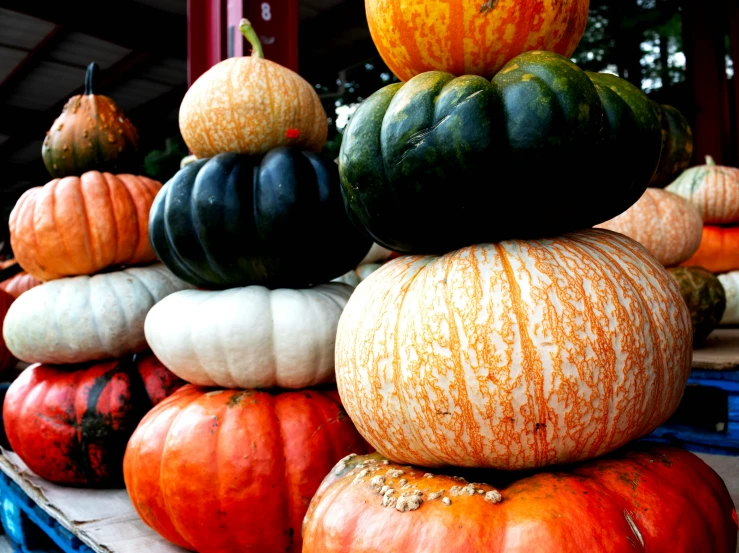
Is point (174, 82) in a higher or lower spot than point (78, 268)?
higher

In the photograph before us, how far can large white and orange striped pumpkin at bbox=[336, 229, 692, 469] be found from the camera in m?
0.95

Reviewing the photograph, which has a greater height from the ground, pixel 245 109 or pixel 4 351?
pixel 245 109

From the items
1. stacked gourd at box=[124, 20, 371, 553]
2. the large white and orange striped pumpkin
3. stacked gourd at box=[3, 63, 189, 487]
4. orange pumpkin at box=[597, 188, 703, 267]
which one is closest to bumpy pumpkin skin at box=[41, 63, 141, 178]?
stacked gourd at box=[3, 63, 189, 487]

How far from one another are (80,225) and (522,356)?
157 cm

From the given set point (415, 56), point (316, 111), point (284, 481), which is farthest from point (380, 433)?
point (316, 111)

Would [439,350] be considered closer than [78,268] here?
Yes

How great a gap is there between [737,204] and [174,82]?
223 inches

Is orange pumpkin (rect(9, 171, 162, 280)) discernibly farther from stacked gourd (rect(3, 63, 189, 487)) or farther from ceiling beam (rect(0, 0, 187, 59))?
ceiling beam (rect(0, 0, 187, 59))

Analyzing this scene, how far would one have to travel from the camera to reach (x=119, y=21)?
4.39m

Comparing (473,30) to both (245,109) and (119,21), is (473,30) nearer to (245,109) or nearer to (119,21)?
(245,109)

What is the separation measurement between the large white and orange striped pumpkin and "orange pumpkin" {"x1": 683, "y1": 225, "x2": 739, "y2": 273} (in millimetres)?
2289

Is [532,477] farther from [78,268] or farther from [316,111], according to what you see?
[78,268]

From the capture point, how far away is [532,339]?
954 mm

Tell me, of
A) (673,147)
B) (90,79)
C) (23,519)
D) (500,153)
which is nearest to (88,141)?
(90,79)
